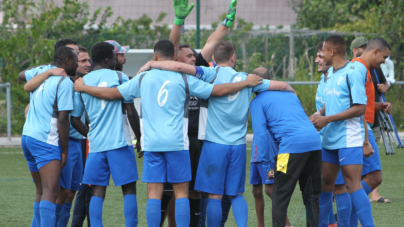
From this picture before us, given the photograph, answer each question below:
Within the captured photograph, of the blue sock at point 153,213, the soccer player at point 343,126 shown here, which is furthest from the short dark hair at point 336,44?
the blue sock at point 153,213

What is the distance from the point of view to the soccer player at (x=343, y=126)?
5082 millimetres

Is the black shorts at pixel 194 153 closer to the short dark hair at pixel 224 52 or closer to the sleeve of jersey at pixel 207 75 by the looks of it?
the sleeve of jersey at pixel 207 75

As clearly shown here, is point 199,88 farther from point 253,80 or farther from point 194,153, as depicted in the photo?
point 194,153

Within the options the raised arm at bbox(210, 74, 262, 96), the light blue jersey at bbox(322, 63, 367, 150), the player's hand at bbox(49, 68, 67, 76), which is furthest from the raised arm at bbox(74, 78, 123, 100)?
the light blue jersey at bbox(322, 63, 367, 150)

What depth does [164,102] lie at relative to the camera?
4.75m

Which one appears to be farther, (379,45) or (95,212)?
(379,45)

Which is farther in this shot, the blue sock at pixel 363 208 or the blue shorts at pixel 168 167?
the blue sock at pixel 363 208

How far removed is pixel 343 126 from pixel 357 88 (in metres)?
0.39

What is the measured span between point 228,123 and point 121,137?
995 mm

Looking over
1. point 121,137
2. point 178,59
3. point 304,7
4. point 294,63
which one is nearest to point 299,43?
point 294,63

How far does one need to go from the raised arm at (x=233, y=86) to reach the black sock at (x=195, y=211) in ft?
4.03

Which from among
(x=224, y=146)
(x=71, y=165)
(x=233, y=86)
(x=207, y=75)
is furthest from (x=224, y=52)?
(x=71, y=165)

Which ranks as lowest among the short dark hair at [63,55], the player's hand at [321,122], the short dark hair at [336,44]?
the player's hand at [321,122]

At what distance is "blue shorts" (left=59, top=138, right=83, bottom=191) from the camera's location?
530 cm
